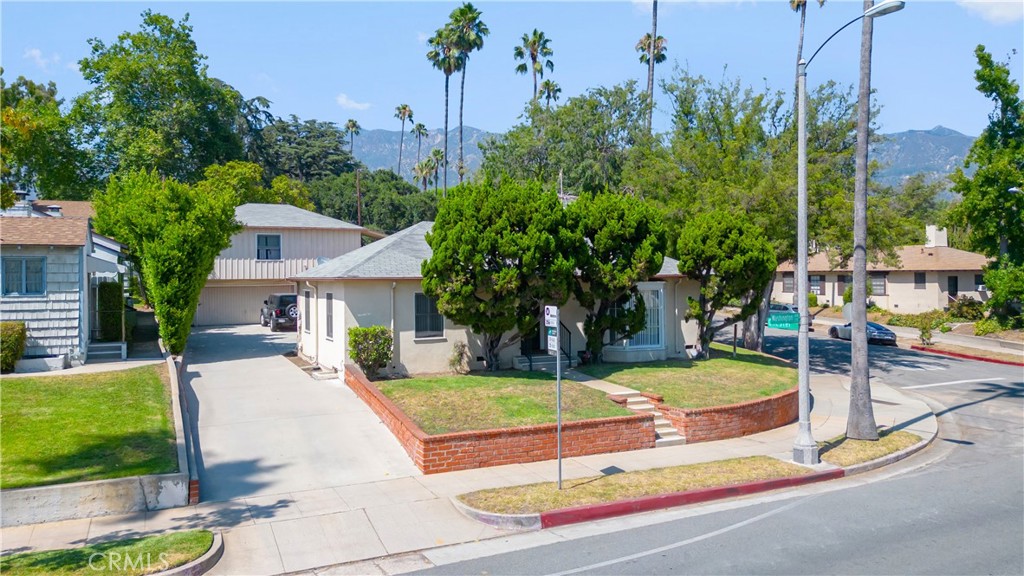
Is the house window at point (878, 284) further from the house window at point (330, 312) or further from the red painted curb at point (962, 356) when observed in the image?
the house window at point (330, 312)

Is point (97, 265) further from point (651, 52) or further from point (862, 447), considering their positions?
point (651, 52)

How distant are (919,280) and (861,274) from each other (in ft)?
109

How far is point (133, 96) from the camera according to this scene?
4334 centimetres

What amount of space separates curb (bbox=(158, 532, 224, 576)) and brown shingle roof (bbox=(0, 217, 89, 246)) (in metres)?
12.1

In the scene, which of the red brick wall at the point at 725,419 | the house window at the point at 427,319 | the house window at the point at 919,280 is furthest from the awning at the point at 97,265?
the house window at the point at 919,280

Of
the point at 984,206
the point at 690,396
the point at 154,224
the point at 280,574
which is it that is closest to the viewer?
the point at 280,574

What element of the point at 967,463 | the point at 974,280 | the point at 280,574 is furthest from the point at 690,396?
the point at 974,280

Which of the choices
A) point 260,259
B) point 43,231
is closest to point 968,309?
point 260,259

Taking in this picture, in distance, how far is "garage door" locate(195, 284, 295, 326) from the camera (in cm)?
3338

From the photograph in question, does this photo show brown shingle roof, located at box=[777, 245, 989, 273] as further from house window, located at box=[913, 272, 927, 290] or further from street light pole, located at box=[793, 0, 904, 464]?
street light pole, located at box=[793, 0, 904, 464]

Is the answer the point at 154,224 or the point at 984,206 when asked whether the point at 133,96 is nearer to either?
the point at 154,224

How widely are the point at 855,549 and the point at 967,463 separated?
6.85m

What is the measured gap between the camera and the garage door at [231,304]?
109ft

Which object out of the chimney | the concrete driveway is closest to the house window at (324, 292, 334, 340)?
the concrete driveway
